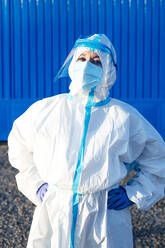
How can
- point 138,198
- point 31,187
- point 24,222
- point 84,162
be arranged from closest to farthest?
point 84,162 < point 138,198 < point 31,187 < point 24,222

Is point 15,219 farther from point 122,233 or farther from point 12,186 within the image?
point 122,233

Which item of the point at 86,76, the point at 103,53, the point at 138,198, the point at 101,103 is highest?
the point at 103,53

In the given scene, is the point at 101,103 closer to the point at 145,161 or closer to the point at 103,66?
the point at 103,66

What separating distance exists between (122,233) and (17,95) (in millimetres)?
4141

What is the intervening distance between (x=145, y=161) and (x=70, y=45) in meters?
3.91

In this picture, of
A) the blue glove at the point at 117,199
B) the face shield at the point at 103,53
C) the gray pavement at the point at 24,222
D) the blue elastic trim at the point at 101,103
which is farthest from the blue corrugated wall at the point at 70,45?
the blue glove at the point at 117,199

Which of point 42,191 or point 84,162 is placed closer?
point 84,162

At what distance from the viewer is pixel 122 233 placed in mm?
2201

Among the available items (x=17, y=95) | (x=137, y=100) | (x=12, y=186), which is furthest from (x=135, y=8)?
(x=12, y=186)

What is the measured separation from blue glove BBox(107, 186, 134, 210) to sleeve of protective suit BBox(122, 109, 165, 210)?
0.14 ft

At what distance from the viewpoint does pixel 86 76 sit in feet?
7.28

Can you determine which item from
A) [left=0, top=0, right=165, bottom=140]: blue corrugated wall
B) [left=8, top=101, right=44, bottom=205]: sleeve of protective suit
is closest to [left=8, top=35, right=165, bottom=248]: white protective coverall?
[left=8, top=101, right=44, bottom=205]: sleeve of protective suit

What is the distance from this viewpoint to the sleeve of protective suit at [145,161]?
2.21 metres

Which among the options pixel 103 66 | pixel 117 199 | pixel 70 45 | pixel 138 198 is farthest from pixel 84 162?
pixel 70 45
